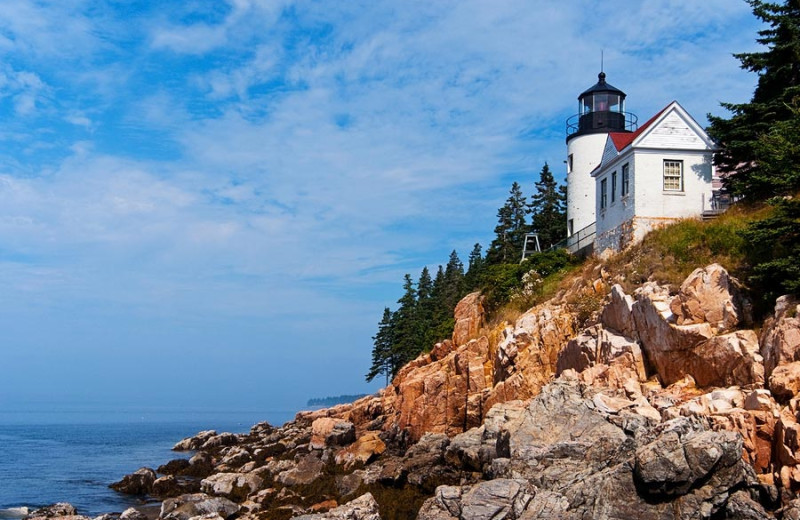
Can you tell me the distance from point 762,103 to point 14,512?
32.3 meters

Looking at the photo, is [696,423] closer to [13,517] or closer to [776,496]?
[776,496]

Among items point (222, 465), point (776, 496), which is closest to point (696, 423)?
point (776, 496)

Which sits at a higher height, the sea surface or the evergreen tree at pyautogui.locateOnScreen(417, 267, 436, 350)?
the evergreen tree at pyautogui.locateOnScreen(417, 267, 436, 350)

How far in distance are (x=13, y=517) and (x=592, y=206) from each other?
92.8ft

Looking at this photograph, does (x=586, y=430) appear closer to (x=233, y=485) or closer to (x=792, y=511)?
(x=792, y=511)

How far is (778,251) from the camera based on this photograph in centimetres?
2053

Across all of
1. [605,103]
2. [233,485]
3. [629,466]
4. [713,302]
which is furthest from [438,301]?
[629,466]

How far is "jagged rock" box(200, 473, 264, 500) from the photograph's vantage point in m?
25.3

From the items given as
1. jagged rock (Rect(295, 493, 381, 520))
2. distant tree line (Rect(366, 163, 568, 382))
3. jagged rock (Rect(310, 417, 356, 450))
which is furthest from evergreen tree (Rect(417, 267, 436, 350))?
jagged rock (Rect(295, 493, 381, 520))

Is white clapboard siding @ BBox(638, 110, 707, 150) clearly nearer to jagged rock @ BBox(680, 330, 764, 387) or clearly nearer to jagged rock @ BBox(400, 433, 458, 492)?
jagged rock @ BBox(680, 330, 764, 387)

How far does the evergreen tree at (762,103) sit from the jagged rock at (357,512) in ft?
57.0

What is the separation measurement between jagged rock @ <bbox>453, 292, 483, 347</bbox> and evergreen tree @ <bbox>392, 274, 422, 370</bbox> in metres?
17.7

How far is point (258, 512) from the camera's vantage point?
21938 mm

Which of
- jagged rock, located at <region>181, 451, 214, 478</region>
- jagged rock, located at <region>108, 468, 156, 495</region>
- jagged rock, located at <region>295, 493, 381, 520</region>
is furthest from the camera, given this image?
jagged rock, located at <region>181, 451, 214, 478</region>
